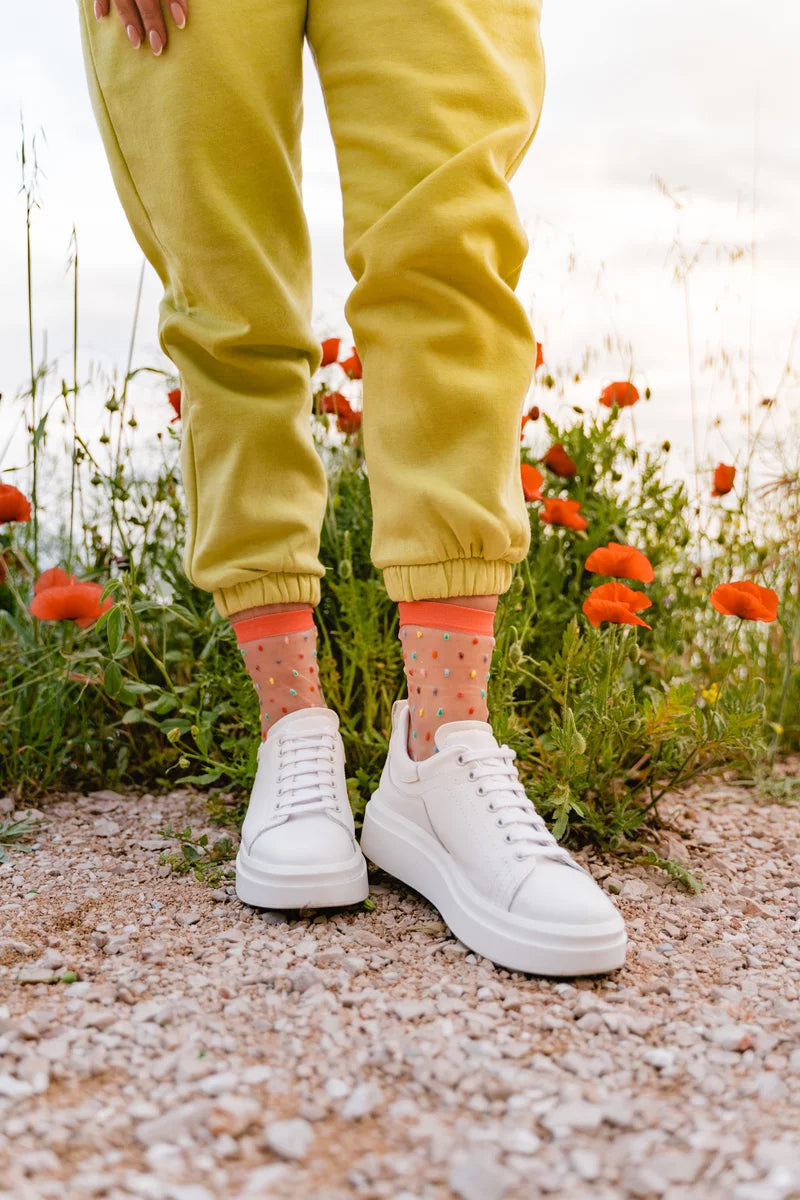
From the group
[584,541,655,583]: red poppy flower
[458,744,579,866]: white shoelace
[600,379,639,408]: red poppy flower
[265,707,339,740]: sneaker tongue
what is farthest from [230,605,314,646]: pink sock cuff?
[600,379,639,408]: red poppy flower

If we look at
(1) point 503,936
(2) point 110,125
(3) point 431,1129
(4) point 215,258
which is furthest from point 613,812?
(2) point 110,125

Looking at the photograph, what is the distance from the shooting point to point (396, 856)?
1321 mm

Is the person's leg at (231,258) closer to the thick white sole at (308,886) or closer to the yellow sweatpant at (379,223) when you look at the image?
the yellow sweatpant at (379,223)

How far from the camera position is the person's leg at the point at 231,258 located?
47.5 inches

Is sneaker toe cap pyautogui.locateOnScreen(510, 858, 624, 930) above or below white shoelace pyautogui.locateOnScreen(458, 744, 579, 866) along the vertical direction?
below

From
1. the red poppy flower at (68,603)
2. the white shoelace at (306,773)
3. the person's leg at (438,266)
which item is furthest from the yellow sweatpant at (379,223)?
the red poppy flower at (68,603)

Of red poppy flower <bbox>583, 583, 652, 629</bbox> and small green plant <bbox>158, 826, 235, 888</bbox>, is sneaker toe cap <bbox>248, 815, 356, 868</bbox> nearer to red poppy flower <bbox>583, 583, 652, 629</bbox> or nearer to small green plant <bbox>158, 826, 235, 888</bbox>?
small green plant <bbox>158, 826, 235, 888</bbox>

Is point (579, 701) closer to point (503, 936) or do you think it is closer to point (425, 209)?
point (503, 936)

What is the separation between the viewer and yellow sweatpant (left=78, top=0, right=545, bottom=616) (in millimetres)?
1143

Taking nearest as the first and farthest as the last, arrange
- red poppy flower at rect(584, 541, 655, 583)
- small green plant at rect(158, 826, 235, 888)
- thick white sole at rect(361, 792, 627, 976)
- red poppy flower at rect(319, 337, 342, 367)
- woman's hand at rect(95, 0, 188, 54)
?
1. thick white sole at rect(361, 792, 627, 976)
2. woman's hand at rect(95, 0, 188, 54)
3. small green plant at rect(158, 826, 235, 888)
4. red poppy flower at rect(584, 541, 655, 583)
5. red poppy flower at rect(319, 337, 342, 367)

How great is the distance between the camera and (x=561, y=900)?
1091 mm

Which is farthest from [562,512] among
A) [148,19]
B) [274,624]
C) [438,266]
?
[148,19]

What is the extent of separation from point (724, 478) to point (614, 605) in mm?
770

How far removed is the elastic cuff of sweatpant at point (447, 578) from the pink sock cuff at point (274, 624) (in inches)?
8.8
